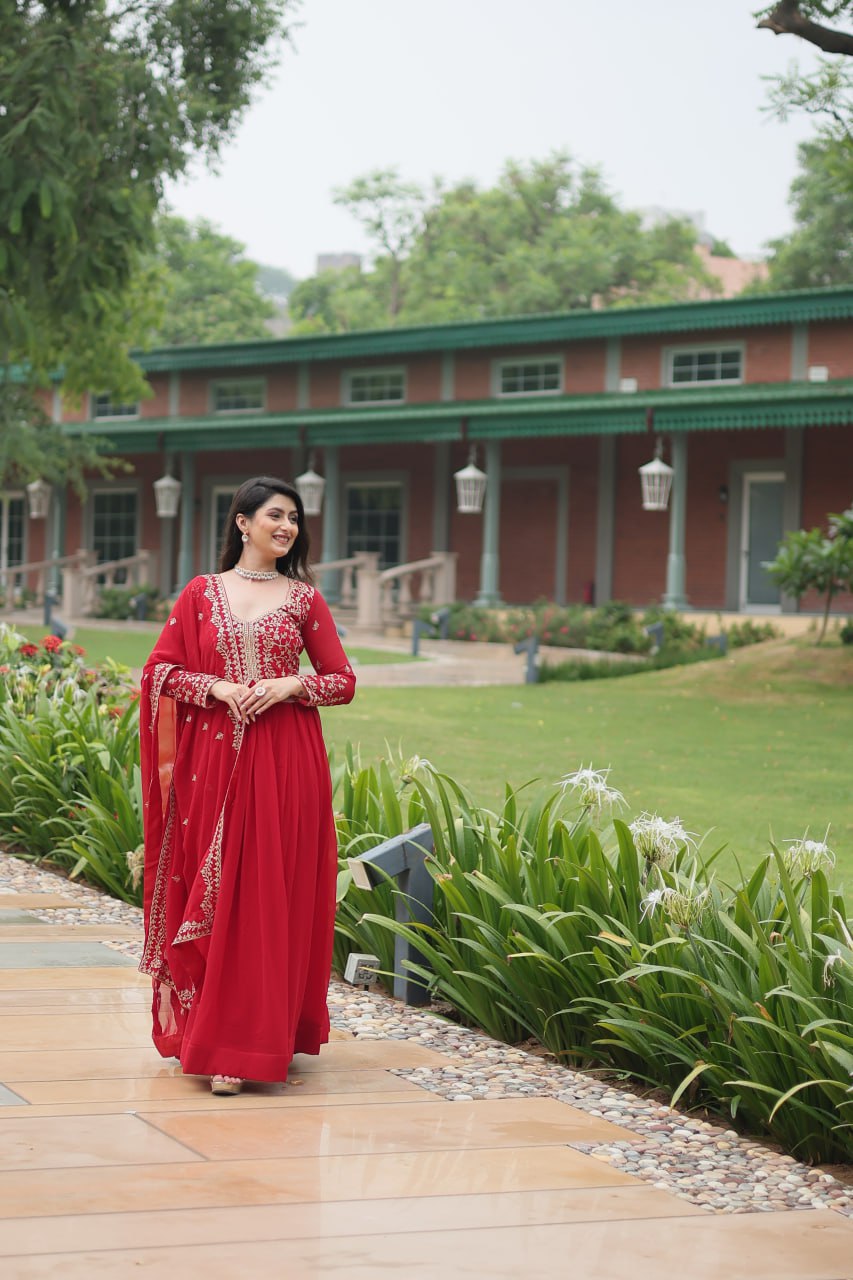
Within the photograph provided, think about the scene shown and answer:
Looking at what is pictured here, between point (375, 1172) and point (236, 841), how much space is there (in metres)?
1.09

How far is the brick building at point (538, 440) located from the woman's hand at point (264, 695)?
19966 millimetres

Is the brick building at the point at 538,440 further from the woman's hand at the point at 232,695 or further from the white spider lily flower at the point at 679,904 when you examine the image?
the woman's hand at the point at 232,695

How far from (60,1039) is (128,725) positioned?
3.48m

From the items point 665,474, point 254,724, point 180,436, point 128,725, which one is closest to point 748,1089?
point 254,724

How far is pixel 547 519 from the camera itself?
2903 centimetres

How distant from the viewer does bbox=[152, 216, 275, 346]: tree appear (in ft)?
166

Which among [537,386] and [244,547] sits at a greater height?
[537,386]

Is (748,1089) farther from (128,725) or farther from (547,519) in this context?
(547,519)

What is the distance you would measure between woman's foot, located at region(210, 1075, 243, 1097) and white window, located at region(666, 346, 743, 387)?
23.8 meters

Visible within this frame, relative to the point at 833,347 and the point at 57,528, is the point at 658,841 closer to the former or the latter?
the point at 833,347

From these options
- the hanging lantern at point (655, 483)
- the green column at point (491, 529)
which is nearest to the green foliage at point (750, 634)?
the hanging lantern at point (655, 483)

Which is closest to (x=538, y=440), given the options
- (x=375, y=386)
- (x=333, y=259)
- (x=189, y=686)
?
(x=375, y=386)

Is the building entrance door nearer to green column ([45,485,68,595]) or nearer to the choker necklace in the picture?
green column ([45,485,68,595])

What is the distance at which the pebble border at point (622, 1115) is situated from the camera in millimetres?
3830
